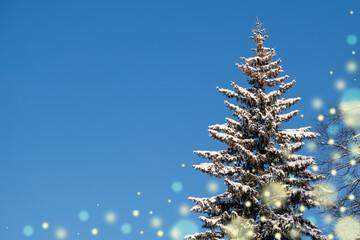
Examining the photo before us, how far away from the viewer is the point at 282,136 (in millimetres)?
14289

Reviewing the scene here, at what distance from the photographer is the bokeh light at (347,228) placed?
761 centimetres

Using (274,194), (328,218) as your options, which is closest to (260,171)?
(274,194)

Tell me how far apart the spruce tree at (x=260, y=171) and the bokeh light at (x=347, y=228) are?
3.21m

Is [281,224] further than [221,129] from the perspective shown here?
No

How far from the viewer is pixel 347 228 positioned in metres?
7.76

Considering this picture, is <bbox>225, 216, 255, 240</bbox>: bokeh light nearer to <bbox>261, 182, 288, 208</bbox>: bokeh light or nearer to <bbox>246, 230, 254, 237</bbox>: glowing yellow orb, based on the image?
<bbox>246, 230, 254, 237</bbox>: glowing yellow orb

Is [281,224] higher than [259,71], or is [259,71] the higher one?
[259,71]

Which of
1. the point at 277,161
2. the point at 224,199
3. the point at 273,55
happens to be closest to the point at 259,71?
the point at 273,55

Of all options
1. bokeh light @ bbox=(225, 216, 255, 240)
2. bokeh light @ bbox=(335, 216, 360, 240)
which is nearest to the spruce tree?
bokeh light @ bbox=(225, 216, 255, 240)

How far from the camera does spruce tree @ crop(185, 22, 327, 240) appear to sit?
12250mm

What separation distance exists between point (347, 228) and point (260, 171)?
612 cm

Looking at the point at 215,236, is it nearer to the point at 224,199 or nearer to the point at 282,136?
the point at 224,199

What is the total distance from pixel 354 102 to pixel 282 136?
7.10 metres

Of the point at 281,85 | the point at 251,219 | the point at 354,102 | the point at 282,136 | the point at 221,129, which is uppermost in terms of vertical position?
the point at 281,85
